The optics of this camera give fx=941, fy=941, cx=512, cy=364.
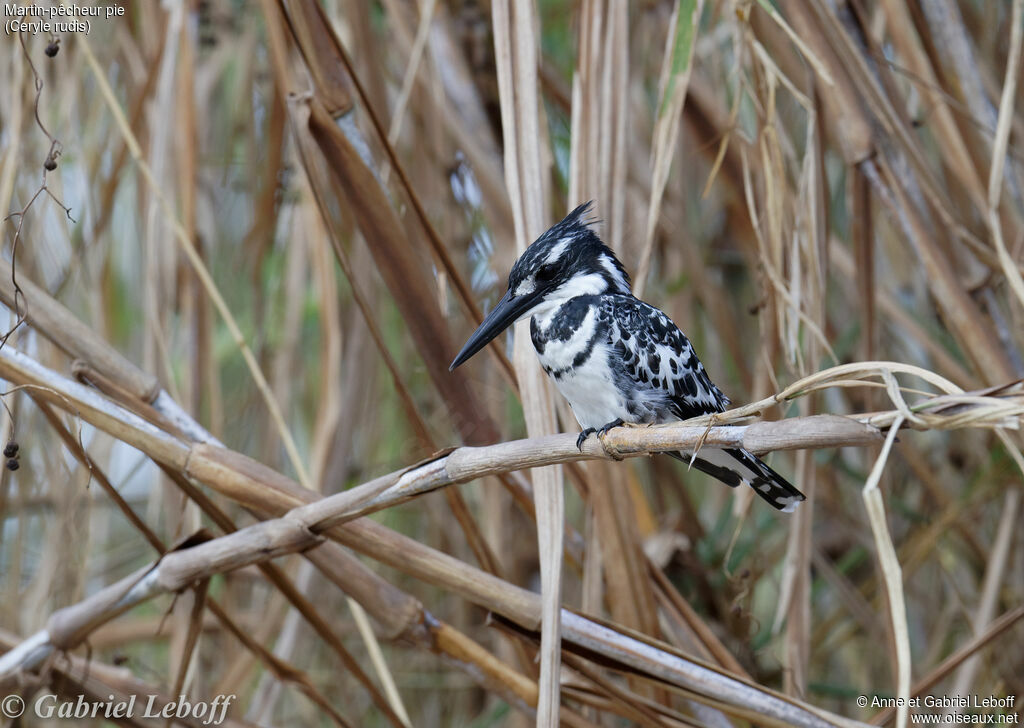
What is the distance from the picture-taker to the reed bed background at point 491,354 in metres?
1.23

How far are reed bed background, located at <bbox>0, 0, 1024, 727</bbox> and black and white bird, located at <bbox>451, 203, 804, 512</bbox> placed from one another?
0.11 metres

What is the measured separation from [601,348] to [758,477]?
33 centimetres

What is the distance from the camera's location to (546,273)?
1601 millimetres

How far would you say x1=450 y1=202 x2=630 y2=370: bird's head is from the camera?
1472 millimetres

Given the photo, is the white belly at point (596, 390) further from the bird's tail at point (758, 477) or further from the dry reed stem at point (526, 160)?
the dry reed stem at point (526, 160)

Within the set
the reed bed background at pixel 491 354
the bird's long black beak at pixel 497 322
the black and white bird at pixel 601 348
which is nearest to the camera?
the reed bed background at pixel 491 354

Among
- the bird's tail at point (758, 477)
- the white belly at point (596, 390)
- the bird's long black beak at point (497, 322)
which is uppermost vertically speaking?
the bird's long black beak at point (497, 322)

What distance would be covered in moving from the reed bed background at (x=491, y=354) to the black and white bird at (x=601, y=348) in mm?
106

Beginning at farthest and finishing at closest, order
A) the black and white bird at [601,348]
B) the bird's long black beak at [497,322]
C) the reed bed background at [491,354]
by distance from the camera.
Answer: the black and white bird at [601,348]
the bird's long black beak at [497,322]
the reed bed background at [491,354]

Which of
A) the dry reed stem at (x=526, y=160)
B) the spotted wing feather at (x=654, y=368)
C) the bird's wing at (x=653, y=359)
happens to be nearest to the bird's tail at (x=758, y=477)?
the spotted wing feather at (x=654, y=368)

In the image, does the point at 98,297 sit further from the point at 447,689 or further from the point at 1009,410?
the point at 1009,410

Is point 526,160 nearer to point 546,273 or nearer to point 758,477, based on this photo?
point 546,273

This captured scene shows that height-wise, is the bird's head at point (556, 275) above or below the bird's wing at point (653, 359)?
above

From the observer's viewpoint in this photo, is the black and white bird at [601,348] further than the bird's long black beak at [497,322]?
Yes
